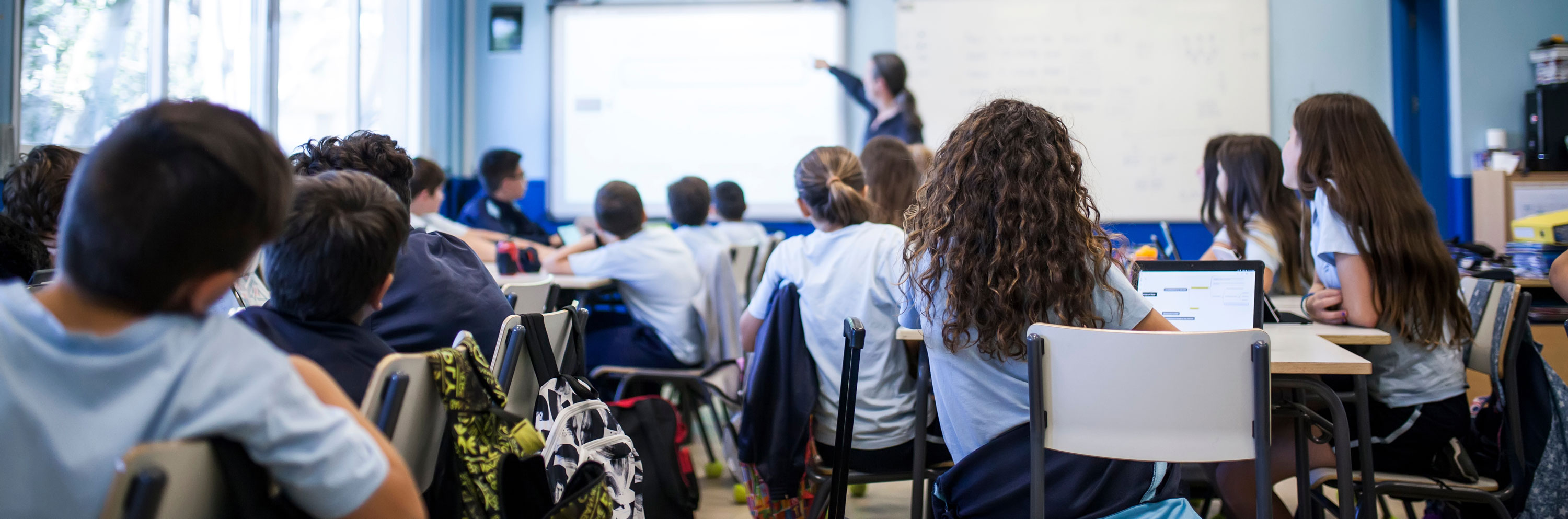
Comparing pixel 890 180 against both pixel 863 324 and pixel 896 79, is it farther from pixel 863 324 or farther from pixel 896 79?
pixel 896 79

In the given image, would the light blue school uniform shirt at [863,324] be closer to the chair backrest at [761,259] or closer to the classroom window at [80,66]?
the chair backrest at [761,259]

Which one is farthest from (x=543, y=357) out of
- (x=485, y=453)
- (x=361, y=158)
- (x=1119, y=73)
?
(x=1119, y=73)

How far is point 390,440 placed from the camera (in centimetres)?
94

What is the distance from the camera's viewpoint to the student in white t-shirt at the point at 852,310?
2.03m

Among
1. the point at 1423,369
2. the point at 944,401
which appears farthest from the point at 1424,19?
the point at 944,401

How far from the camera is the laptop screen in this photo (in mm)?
1950

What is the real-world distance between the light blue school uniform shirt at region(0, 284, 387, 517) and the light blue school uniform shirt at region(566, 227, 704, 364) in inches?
88.0

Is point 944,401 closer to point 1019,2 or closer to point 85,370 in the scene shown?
point 85,370

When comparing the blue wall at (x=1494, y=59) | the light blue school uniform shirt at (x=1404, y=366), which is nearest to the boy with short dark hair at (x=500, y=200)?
the light blue school uniform shirt at (x=1404, y=366)

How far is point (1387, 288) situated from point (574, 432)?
1695 mm

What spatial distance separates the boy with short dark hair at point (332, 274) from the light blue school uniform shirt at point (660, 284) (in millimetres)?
1922

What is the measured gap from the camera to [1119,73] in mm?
5402

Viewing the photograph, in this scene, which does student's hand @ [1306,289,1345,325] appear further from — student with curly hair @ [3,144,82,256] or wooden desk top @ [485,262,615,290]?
student with curly hair @ [3,144,82,256]

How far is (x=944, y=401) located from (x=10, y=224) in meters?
1.79
